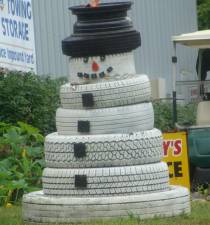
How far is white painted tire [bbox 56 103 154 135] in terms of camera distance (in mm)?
9398

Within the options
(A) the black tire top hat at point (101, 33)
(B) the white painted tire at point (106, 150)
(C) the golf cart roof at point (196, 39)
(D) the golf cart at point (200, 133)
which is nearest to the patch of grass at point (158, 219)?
(B) the white painted tire at point (106, 150)

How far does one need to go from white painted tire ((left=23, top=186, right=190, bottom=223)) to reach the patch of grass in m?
0.08

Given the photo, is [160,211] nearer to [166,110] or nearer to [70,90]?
[70,90]

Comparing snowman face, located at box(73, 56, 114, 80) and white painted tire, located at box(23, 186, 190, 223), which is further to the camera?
snowman face, located at box(73, 56, 114, 80)

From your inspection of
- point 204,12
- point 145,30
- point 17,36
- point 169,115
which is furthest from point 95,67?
point 204,12

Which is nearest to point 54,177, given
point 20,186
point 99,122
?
point 99,122

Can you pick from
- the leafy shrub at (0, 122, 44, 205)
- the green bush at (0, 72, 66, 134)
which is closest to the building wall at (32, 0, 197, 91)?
the green bush at (0, 72, 66, 134)

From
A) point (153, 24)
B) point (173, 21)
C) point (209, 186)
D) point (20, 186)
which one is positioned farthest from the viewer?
point (173, 21)

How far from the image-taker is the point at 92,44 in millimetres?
9562

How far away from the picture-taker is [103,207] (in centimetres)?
907

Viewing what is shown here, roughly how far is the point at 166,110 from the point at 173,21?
288 inches

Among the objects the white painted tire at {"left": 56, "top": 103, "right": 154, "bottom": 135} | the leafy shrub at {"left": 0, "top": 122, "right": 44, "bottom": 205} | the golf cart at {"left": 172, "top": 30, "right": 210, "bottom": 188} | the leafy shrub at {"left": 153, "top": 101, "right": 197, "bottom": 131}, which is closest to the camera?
the white painted tire at {"left": 56, "top": 103, "right": 154, "bottom": 135}

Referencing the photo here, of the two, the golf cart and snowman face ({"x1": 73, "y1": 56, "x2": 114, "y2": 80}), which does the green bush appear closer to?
the golf cart

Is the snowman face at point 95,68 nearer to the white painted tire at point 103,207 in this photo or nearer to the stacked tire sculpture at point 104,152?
the stacked tire sculpture at point 104,152
